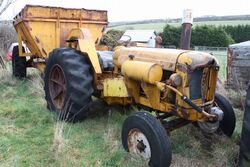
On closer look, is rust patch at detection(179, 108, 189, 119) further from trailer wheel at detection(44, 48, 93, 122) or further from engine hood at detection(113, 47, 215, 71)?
trailer wheel at detection(44, 48, 93, 122)

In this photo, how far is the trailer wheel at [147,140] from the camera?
370cm

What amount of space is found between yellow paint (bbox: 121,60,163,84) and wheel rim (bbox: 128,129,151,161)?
62 centimetres

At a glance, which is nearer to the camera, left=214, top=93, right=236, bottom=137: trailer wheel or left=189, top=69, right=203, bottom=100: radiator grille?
left=189, top=69, right=203, bottom=100: radiator grille

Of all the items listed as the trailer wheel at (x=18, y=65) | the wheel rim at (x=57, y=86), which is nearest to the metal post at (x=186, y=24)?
the wheel rim at (x=57, y=86)

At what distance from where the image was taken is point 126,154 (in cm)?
419

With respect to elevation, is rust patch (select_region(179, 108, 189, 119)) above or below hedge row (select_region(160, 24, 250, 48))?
below

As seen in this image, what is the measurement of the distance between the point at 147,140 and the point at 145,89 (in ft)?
2.63

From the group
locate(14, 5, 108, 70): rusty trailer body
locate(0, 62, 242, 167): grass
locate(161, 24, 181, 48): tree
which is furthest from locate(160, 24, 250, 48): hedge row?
locate(0, 62, 242, 167): grass

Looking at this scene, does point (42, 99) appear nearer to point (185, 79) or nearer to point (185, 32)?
point (185, 32)

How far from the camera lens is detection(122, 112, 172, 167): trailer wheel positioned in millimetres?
3697

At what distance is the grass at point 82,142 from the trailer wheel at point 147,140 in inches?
4.6

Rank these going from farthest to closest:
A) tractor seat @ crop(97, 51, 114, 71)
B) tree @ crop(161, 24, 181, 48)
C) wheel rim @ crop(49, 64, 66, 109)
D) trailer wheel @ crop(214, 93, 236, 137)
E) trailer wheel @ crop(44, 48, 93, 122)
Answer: tree @ crop(161, 24, 181, 48) < wheel rim @ crop(49, 64, 66, 109) < tractor seat @ crop(97, 51, 114, 71) < trailer wheel @ crop(44, 48, 93, 122) < trailer wheel @ crop(214, 93, 236, 137)

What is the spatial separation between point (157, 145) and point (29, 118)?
2.63 m

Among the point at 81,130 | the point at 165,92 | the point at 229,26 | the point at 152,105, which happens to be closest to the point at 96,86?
the point at 81,130
